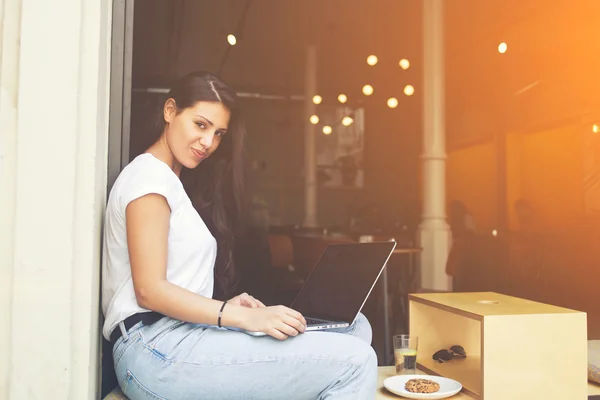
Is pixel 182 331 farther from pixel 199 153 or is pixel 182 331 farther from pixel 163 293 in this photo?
pixel 199 153

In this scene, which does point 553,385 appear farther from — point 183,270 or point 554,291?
point 554,291

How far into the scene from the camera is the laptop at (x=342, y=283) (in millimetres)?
1855

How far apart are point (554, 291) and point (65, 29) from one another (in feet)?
15.1

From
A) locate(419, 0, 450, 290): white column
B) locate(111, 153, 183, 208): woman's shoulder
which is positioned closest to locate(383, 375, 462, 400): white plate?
locate(111, 153, 183, 208): woman's shoulder

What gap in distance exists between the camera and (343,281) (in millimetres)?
1960

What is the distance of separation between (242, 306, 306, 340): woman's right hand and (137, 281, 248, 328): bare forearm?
22 mm

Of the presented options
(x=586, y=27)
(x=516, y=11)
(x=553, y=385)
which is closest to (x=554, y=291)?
(x=586, y=27)

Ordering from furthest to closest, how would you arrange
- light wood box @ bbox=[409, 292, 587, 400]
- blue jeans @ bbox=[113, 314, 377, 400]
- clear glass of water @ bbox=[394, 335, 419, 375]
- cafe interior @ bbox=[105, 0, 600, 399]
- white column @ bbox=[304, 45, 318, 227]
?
white column @ bbox=[304, 45, 318, 227], cafe interior @ bbox=[105, 0, 600, 399], clear glass of water @ bbox=[394, 335, 419, 375], light wood box @ bbox=[409, 292, 587, 400], blue jeans @ bbox=[113, 314, 377, 400]

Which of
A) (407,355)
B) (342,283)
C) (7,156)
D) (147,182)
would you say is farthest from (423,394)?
(7,156)

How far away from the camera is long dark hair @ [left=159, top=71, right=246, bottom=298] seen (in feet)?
6.19

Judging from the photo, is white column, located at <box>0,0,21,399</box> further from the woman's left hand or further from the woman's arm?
the woman's left hand

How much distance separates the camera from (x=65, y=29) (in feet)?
5.17

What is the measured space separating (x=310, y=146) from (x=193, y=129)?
20.0 feet

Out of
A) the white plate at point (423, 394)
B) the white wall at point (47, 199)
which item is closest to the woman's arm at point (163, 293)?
the white wall at point (47, 199)
